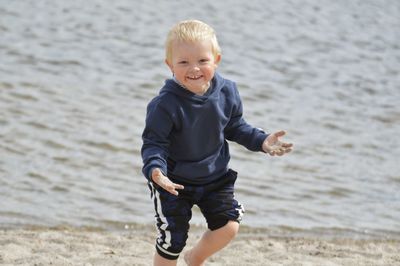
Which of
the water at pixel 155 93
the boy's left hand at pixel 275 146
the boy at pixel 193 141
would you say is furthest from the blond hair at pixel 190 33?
the water at pixel 155 93

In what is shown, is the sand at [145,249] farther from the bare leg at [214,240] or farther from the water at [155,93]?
the bare leg at [214,240]

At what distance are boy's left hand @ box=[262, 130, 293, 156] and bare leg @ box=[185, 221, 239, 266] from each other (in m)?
0.42

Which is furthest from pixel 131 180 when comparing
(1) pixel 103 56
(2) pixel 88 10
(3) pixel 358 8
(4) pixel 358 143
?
(3) pixel 358 8

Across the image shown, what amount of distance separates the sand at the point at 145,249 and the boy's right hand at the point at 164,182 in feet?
5.15

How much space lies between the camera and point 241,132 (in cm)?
467

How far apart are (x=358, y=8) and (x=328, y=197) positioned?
11830 millimetres

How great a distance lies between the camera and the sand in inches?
224

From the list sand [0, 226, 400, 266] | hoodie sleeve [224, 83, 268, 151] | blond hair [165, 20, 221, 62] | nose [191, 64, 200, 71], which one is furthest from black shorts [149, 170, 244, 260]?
sand [0, 226, 400, 266]

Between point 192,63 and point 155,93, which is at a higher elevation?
point 192,63

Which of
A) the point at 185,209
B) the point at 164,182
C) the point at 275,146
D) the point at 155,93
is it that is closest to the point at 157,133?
the point at 164,182

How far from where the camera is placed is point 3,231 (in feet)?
20.6

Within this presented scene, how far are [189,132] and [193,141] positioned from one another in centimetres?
5

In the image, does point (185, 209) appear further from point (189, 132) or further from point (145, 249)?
point (145, 249)

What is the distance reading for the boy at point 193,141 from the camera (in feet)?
14.2
